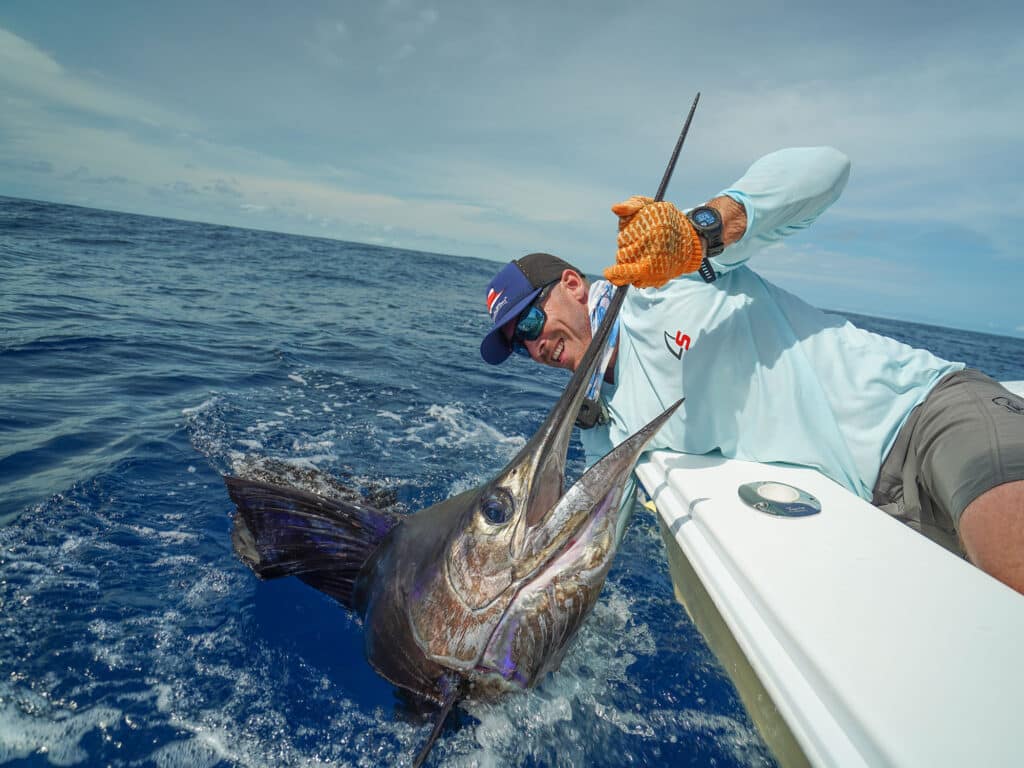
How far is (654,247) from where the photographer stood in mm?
1686

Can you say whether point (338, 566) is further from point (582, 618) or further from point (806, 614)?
point (806, 614)

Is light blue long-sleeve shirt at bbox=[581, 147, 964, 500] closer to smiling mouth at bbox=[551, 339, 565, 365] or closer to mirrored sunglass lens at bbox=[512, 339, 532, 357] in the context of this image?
smiling mouth at bbox=[551, 339, 565, 365]

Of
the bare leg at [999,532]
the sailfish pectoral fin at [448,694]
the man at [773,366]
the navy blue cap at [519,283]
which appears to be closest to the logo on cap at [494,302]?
the navy blue cap at [519,283]

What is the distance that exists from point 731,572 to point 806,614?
0.83ft

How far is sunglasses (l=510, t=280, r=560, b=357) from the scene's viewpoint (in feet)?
8.31

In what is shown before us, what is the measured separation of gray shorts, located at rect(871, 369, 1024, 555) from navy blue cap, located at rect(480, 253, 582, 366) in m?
1.49

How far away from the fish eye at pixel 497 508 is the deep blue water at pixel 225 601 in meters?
0.65

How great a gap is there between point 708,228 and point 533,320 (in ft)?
3.14

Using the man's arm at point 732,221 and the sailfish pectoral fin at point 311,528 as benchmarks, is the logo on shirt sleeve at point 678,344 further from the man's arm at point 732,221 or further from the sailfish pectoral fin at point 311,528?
the sailfish pectoral fin at point 311,528

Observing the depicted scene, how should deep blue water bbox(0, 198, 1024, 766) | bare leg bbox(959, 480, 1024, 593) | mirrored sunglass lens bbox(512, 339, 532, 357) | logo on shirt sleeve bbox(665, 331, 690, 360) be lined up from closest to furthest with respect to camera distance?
bare leg bbox(959, 480, 1024, 593)
deep blue water bbox(0, 198, 1024, 766)
logo on shirt sleeve bbox(665, 331, 690, 360)
mirrored sunglass lens bbox(512, 339, 532, 357)

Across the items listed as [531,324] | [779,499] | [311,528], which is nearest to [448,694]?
[311,528]

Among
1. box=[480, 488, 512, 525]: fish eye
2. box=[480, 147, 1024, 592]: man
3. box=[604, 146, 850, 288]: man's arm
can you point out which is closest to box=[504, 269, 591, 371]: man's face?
box=[480, 147, 1024, 592]: man

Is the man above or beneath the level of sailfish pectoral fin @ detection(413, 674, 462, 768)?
above

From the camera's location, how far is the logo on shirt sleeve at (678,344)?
1.95 m
